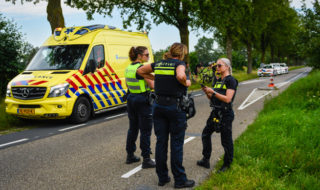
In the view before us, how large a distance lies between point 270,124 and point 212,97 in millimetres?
3435

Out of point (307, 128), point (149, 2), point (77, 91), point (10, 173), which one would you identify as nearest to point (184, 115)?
point (10, 173)

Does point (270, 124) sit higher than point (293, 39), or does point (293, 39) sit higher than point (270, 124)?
point (293, 39)

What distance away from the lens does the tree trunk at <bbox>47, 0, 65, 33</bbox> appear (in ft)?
41.0

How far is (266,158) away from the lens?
4.87 meters

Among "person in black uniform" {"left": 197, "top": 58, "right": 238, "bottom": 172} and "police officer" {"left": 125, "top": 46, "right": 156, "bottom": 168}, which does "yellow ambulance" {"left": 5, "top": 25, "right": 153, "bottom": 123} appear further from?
"person in black uniform" {"left": 197, "top": 58, "right": 238, "bottom": 172}

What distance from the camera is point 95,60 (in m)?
9.35

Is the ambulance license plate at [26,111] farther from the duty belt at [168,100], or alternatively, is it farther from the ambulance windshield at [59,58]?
the duty belt at [168,100]

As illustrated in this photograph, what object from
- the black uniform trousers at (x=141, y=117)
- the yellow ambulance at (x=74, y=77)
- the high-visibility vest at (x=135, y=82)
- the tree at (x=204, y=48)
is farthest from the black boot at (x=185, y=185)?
the tree at (x=204, y=48)

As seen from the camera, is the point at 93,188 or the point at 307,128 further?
the point at 307,128

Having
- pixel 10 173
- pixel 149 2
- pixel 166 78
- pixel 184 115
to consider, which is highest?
pixel 149 2

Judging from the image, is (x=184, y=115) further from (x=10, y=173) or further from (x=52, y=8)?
(x=52, y=8)

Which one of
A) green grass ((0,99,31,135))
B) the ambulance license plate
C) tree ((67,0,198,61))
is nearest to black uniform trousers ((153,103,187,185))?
the ambulance license plate

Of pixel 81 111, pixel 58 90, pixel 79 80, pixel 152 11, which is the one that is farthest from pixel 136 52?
pixel 152 11

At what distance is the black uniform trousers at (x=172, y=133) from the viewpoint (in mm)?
3807
